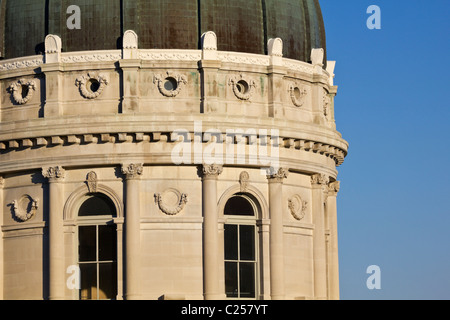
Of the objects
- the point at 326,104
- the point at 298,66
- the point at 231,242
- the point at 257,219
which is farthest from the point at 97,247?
the point at 326,104

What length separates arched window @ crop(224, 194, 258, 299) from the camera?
7294cm

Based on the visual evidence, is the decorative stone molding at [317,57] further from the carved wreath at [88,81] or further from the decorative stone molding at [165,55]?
the carved wreath at [88,81]

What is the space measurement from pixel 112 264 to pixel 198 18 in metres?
11.0

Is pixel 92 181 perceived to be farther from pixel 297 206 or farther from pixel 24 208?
pixel 297 206

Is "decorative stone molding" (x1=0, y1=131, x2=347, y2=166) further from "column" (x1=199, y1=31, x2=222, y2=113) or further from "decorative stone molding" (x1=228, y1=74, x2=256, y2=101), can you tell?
"decorative stone molding" (x1=228, y1=74, x2=256, y2=101)

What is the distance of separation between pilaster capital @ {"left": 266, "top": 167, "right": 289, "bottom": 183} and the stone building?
0.04m

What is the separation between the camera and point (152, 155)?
7169cm

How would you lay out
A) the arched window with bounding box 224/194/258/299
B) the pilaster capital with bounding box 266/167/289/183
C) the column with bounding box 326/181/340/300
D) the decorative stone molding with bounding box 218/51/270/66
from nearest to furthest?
the arched window with bounding box 224/194/258/299, the pilaster capital with bounding box 266/167/289/183, the decorative stone molding with bounding box 218/51/270/66, the column with bounding box 326/181/340/300

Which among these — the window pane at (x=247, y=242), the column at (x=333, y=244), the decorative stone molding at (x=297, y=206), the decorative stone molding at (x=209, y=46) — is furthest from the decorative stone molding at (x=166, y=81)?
the column at (x=333, y=244)

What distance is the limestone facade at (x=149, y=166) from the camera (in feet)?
235

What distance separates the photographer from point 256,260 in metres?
73.4

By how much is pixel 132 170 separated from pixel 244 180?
15.9 ft

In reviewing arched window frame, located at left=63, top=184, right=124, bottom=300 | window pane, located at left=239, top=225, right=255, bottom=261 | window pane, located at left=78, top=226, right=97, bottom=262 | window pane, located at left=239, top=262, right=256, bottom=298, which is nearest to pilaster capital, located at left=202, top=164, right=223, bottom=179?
window pane, located at left=239, top=225, right=255, bottom=261

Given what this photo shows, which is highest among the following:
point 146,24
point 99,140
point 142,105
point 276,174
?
point 146,24
